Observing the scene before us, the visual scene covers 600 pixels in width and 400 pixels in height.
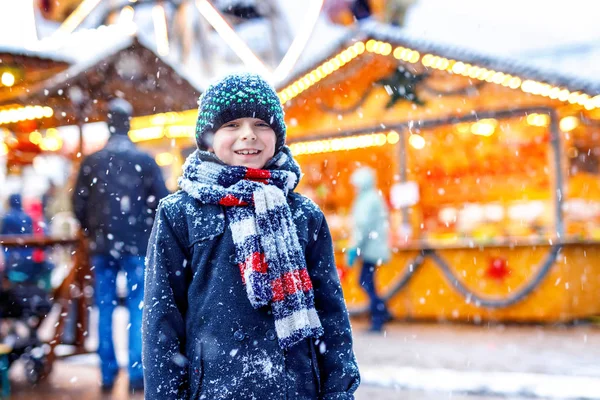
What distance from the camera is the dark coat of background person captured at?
16.1 feet

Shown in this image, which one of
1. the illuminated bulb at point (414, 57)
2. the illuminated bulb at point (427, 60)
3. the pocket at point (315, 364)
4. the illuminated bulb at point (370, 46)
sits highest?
the illuminated bulb at point (370, 46)

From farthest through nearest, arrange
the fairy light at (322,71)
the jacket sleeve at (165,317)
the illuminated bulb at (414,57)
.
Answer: the fairy light at (322,71), the illuminated bulb at (414,57), the jacket sleeve at (165,317)

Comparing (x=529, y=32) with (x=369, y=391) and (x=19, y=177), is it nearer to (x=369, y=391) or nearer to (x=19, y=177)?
(x=19, y=177)

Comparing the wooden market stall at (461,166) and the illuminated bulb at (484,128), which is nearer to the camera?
the wooden market stall at (461,166)

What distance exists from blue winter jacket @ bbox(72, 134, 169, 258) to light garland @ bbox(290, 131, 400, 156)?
6017 mm

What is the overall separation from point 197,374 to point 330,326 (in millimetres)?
443

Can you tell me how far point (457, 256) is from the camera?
346 inches

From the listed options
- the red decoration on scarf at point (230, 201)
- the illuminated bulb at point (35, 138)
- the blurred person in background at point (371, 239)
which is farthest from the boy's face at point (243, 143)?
the illuminated bulb at point (35, 138)

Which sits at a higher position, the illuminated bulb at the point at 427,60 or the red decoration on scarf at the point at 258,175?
the illuminated bulb at the point at 427,60

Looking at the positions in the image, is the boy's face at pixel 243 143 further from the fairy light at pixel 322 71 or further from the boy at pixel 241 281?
the fairy light at pixel 322 71

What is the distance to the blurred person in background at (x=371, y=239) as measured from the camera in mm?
7969

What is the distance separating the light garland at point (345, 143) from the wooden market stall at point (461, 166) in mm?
34

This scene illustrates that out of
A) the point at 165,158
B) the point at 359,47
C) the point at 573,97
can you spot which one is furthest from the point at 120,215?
the point at 165,158

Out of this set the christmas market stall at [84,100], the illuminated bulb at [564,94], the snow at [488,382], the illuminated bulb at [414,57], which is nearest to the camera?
the snow at [488,382]
